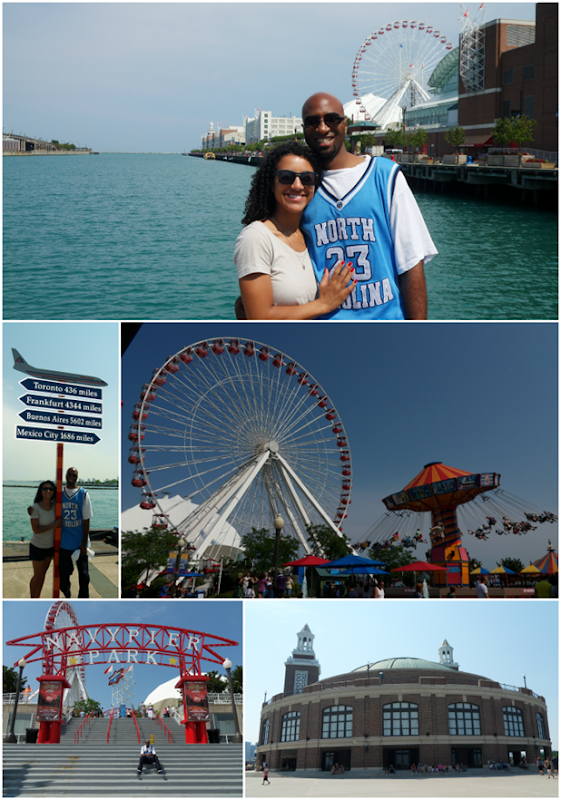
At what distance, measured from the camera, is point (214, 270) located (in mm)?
22812

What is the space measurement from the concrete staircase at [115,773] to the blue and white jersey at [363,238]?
22.8ft

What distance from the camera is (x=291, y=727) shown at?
1389 cm

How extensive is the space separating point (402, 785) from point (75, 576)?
6218 millimetres

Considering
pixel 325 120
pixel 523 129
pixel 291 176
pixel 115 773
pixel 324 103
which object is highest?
pixel 523 129

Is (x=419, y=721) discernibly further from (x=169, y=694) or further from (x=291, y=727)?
(x=169, y=694)

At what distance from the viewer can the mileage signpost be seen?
8.80 meters

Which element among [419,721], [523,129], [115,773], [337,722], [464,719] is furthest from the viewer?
[523,129]

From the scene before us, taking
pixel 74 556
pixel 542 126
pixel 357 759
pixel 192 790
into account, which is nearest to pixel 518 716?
pixel 357 759

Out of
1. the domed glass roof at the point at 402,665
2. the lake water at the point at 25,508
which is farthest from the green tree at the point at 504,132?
the lake water at the point at 25,508

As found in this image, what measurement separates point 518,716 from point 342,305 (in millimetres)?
12516

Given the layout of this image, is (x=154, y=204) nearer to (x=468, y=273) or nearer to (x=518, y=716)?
(x=468, y=273)

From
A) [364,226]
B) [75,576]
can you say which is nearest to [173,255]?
[75,576]

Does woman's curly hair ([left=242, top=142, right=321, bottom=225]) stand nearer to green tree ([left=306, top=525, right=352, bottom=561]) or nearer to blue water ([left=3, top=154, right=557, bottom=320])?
green tree ([left=306, top=525, right=352, bottom=561])

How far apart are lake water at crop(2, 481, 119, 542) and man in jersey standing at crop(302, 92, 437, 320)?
15.0 feet
